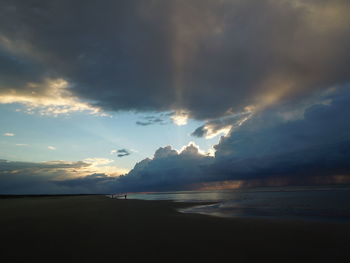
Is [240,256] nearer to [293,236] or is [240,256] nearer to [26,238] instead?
[293,236]

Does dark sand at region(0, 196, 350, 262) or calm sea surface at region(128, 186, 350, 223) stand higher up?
dark sand at region(0, 196, 350, 262)

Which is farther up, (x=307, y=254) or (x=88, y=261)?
(x=88, y=261)

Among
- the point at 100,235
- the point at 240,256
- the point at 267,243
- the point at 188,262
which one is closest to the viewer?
the point at 188,262

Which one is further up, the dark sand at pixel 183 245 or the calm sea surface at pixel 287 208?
the dark sand at pixel 183 245

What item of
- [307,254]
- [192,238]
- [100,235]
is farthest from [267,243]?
[100,235]

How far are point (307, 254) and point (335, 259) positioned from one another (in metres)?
0.93

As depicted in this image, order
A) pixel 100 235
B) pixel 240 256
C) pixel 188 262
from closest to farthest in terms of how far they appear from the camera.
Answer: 1. pixel 188 262
2. pixel 240 256
3. pixel 100 235

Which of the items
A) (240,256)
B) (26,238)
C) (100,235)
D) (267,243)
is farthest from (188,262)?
(26,238)

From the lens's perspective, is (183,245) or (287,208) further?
(287,208)

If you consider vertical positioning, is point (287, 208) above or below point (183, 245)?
below

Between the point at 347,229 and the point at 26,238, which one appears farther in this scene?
the point at 347,229

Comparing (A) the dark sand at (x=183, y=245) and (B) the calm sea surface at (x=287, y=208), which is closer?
(A) the dark sand at (x=183, y=245)

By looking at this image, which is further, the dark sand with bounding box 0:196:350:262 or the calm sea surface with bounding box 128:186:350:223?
the calm sea surface with bounding box 128:186:350:223

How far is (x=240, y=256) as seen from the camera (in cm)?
835
